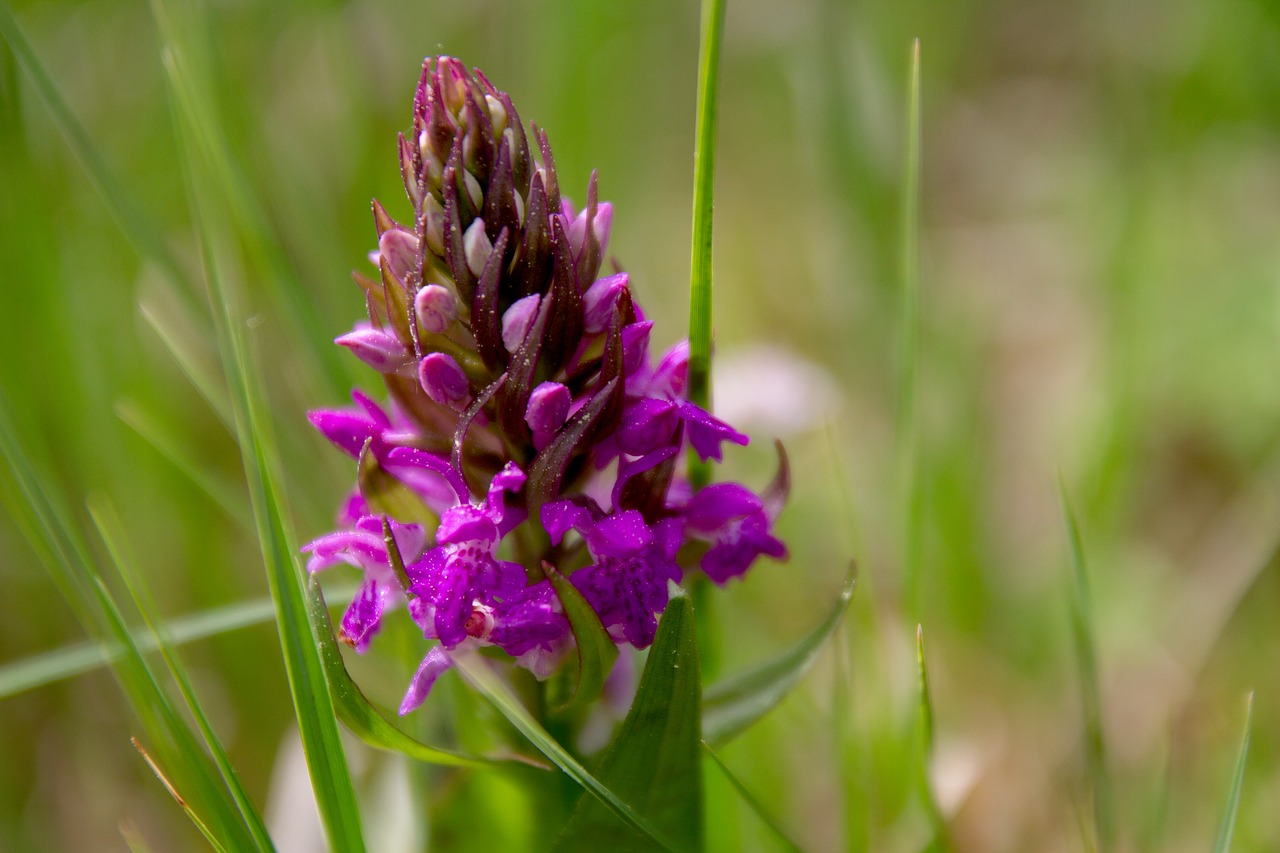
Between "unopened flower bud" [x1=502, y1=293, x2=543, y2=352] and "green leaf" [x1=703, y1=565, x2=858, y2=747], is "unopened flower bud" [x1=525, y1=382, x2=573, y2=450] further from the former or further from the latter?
"green leaf" [x1=703, y1=565, x2=858, y2=747]

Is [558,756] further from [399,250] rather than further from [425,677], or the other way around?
[399,250]

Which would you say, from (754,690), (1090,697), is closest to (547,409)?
(754,690)

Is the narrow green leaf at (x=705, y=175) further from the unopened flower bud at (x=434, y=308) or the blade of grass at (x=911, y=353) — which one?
the blade of grass at (x=911, y=353)

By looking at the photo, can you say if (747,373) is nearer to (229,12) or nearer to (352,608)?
(352,608)

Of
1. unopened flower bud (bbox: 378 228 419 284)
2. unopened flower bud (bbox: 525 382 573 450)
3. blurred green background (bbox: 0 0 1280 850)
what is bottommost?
blurred green background (bbox: 0 0 1280 850)

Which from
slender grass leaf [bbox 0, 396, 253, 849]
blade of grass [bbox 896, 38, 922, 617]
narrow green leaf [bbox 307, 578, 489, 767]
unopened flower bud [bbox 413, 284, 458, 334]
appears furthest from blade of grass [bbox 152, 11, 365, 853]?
blade of grass [bbox 896, 38, 922, 617]

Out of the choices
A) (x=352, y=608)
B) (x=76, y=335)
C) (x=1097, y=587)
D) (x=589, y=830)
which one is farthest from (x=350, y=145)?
(x=1097, y=587)
